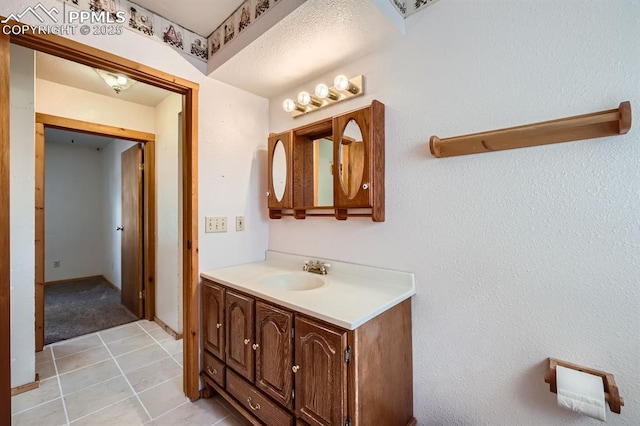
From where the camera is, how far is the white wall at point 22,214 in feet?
5.76

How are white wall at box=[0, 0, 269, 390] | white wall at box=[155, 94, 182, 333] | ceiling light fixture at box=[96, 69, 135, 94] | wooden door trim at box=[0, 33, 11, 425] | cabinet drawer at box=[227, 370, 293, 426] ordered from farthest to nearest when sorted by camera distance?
white wall at box=[155, 94, 182, 333], ceiling light fixture at box=[96, 69, 135, 94], white wall at box=[0, 0, 269, 390], cabinet drawer at box=[227, 370, 293, 426], wooden door trim at box=[0, 33, 11, 425]

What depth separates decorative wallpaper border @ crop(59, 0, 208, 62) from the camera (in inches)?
52.8

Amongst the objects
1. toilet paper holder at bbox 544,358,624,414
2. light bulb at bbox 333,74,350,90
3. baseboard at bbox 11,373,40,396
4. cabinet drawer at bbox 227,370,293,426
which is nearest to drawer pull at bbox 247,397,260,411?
cabinet drawer at bbox 227,370,293,426

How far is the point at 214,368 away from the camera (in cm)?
164

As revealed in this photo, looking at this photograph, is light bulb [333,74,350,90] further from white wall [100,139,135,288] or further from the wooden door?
white wall [100,139,135,288]

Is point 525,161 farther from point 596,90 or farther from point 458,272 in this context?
point 458,272

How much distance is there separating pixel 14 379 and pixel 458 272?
9.15ft

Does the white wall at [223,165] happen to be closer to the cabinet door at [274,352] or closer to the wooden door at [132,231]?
the cabinet door at [274,352]

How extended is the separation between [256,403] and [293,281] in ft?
2.11

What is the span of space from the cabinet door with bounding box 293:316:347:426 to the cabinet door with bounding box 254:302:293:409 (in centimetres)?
5

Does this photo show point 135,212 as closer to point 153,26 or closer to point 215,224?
point 215,224

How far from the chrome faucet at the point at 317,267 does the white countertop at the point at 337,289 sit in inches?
1.0

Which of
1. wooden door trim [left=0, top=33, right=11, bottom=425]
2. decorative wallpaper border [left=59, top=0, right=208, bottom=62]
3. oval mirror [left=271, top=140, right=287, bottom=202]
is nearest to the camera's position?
wooden door trim [left=0, top=33, right=11, bottom=425]

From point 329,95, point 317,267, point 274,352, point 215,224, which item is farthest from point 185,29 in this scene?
point 274,352
